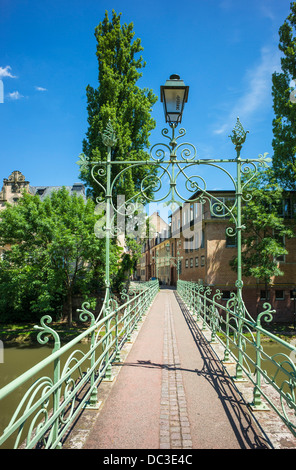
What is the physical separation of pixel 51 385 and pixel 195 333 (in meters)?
7.26

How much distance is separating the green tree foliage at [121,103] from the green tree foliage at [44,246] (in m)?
3.06

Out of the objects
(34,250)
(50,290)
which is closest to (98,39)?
(34,250)

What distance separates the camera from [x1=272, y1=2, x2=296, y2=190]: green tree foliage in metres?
19.8

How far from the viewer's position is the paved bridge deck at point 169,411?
317cm

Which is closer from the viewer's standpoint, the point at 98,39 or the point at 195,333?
the point at 195,333

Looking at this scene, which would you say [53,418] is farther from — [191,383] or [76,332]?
[76,332]

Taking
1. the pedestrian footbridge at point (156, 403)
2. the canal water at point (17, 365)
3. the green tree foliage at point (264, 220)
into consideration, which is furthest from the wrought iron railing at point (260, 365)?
the green tree foliage at point (264, 220)

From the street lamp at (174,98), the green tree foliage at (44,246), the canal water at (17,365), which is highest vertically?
the street lamp at (174,98)

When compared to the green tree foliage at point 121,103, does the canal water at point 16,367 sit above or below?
below

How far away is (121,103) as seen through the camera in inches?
863

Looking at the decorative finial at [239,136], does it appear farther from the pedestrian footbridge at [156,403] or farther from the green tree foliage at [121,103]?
the green tree foliage at [121,103]

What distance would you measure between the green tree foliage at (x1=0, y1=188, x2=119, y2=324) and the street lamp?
541 inches

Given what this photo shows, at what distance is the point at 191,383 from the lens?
194 inches

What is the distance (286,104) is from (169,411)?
21.4 meters
